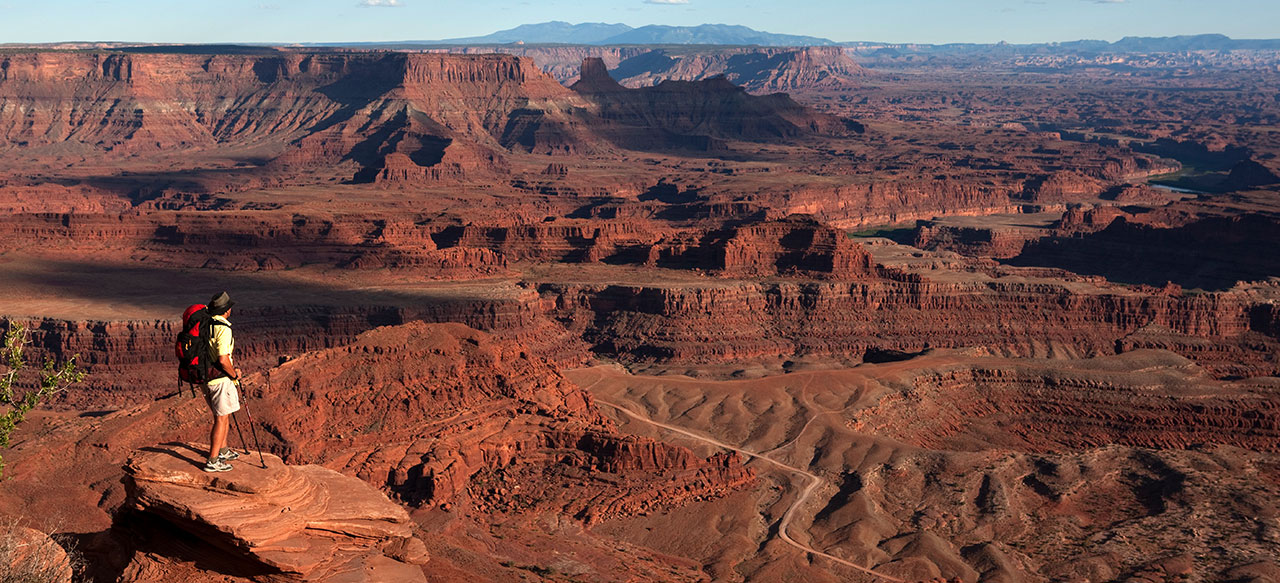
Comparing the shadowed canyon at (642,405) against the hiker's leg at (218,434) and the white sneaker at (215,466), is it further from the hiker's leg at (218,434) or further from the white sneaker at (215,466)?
the hiker's leg at (218,434)

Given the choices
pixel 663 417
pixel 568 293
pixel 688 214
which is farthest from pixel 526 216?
pixel 663 417

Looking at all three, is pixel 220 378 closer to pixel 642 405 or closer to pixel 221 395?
pixel 221 395

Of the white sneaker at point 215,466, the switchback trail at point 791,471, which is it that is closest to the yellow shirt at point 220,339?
the white sneaker at point 215,466

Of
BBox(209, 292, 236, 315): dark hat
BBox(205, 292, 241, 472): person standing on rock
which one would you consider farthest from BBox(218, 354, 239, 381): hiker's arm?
BBox(209, 292, 236, 315): dark hat

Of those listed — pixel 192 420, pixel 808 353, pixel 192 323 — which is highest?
pixel 192 323

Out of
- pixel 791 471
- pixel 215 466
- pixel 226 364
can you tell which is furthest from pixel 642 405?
pixel 226 364

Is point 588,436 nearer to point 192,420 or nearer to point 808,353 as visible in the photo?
point 192,420
